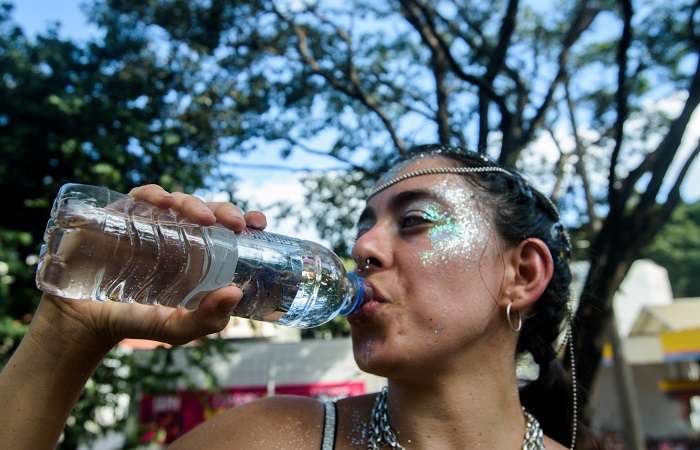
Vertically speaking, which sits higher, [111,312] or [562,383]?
[111,312]

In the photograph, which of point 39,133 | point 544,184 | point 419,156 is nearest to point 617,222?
point 544,184

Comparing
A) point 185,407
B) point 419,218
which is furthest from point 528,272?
A: point 185,407

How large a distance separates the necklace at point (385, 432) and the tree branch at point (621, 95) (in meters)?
3.32

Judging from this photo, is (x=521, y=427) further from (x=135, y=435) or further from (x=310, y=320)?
(x=135, y=435)

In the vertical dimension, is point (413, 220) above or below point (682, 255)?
below

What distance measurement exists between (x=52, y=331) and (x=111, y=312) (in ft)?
0.44

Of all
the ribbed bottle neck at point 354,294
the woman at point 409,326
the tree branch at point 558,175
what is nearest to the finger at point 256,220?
the woman at point 409,326

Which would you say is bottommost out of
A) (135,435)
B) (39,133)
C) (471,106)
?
(135,435)

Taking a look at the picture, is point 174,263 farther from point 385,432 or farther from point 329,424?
point 385,432

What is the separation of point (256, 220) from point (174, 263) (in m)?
0.29

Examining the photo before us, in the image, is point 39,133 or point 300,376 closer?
point 39,133

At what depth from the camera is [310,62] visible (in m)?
5.96

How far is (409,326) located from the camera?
163cm

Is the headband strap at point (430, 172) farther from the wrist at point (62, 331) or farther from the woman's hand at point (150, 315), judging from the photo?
the wrist at point (62, 331)
